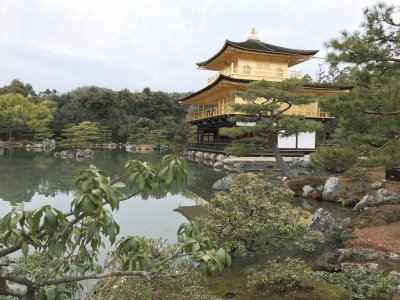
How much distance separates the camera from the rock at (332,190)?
395 inches

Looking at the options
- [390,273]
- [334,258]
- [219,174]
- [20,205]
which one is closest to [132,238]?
[20,205]

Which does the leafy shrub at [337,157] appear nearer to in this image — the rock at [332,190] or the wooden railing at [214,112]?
the rock at [332,190]

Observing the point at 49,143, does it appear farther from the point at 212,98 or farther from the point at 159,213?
the point at 159,213

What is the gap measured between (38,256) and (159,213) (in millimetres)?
4232

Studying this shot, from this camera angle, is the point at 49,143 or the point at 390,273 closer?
the point at 390,273

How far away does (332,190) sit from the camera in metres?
10.1

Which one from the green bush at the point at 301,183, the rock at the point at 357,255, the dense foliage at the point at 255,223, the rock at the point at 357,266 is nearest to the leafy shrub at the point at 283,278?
the dense foliage at the point at 255,223

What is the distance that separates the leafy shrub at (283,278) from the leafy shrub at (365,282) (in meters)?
0.38

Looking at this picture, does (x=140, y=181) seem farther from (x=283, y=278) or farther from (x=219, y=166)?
(x=219, y=166)

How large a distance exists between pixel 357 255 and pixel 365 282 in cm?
101

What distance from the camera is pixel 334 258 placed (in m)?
4.86

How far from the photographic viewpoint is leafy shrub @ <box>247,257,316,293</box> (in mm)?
3594

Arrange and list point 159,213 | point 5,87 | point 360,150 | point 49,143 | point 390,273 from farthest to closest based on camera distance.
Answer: point 5,87, point 49,143, point 159,213, point 360,150, point 390,273

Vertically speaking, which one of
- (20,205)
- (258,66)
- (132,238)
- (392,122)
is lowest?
(132,238)
